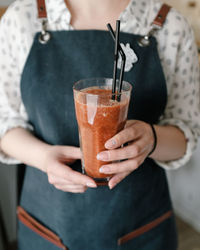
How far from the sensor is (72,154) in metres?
0.82


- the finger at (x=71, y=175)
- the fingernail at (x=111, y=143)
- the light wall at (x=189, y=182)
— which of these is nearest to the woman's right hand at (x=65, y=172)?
the finger at (x=71, y=175)

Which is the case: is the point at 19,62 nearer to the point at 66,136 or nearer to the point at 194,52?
the point at 66,136

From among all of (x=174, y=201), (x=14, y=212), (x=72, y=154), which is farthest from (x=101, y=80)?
(x=174, y=201)

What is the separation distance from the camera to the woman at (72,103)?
91 cm

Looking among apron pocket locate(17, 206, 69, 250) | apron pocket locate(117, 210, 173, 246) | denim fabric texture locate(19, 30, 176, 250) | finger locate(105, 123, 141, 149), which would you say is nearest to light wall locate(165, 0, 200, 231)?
apron pocket locate(117, 210, 173, 246)

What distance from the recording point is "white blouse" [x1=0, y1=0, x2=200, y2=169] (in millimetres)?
933

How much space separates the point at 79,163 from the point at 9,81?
1.25ft

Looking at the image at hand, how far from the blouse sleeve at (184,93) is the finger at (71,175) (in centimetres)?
38

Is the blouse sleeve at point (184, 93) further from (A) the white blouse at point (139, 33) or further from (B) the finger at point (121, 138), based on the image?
(B) the finger at point (121, 138)

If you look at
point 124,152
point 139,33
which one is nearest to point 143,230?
point 124,152

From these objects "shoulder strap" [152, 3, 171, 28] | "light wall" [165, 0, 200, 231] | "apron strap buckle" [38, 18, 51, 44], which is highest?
"shoulder strap" [152, 3, 171, 28]

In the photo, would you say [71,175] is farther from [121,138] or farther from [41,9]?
[41,9]

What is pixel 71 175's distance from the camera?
0.74m

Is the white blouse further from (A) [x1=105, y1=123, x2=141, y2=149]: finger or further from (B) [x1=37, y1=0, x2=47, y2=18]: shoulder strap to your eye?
(A) [x1=105, y1=123, x2=141, y2=149]: finger
